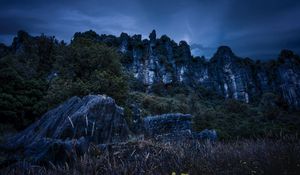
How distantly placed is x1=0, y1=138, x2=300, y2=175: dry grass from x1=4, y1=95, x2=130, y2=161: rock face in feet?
7.40

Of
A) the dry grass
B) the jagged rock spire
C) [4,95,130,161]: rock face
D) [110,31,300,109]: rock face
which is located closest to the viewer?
the dry grass

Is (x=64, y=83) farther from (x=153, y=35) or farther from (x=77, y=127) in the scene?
(x=153, y=35)

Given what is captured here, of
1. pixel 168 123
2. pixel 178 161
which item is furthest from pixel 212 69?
pixel 178 161

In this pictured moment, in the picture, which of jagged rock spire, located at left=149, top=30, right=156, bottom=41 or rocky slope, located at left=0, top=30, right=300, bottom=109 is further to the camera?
jagged rock spire, located at left=149, top=30, right=156, bottom=41

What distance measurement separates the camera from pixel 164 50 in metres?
102

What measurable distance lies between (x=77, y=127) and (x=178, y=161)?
569cm

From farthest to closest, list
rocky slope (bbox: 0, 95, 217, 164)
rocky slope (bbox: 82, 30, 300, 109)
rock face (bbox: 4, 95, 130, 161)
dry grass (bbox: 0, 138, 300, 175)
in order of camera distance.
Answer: rocky slope (bbox: 82, 30, 300, 109) → rock face (bbox: 4, 95, 130, 161) → rocky slope (bbox: 0, 95, 217, 164) → dry grass (bbox: 0, 138, 300, 175)

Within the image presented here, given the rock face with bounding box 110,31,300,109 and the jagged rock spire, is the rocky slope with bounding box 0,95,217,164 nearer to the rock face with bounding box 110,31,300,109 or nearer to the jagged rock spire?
the rock face with bounding box 110,31,300,109

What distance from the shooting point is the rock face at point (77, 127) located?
28.1 feet

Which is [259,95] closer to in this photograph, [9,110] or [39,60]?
[39,60]

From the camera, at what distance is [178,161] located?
5047mm

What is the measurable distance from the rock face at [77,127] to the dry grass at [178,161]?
2.26 m

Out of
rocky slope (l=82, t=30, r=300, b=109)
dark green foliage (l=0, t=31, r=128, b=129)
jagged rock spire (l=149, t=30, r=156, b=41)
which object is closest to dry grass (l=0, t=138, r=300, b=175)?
dark green foliage (l=0, t=31, r=128, b=129)

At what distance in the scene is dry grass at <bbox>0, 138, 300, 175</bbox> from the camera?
426 cm
